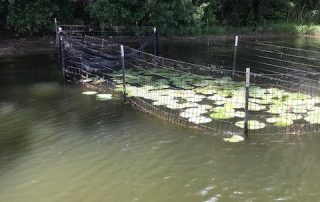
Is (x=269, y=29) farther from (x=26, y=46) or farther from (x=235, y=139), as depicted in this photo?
(x=235, y=139)

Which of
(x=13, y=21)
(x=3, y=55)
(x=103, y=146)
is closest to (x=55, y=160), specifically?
(x=103, y=146)

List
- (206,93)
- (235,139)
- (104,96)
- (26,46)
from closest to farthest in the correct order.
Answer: (235,139) < (206,93) < (104,96) < (26,46)

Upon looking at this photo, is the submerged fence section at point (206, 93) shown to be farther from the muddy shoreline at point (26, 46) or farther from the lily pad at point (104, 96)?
the muddy shoreline at point (26, 46)

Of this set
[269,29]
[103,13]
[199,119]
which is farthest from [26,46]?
[269,29]

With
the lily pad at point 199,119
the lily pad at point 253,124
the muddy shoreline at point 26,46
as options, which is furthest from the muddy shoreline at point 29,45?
the lily pad at point 253,124

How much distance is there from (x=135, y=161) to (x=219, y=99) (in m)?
3.49

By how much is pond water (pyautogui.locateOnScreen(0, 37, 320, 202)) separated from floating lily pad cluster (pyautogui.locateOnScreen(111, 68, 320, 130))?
2.51ft

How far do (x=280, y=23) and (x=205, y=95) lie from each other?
1474 cm

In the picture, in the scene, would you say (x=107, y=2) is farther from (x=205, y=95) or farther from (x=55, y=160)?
(x=55, y=160)

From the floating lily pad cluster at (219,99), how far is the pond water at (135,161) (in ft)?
2.51

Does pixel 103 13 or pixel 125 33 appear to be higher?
pixel 103 13

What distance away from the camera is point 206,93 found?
10250 millimetres

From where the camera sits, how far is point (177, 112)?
9.03 metres

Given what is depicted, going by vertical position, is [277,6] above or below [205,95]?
above
